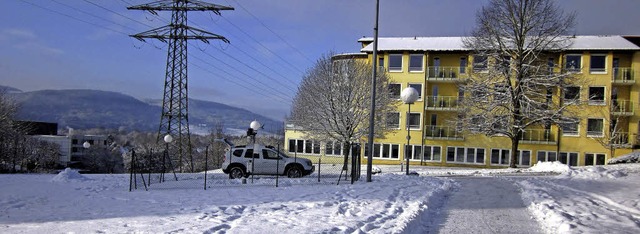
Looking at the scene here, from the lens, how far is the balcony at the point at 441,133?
144 ft

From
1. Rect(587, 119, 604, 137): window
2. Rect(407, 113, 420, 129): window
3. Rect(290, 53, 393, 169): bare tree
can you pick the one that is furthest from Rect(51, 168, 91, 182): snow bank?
Rect(587, 119, 604, 137): window

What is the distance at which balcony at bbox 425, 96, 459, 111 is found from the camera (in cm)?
4432

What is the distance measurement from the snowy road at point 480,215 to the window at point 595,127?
32.2 meters

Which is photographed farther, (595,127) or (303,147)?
(303,147)

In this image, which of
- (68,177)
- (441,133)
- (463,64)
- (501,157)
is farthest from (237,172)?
(463,64)

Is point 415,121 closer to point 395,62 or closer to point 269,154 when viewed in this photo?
point 395,62

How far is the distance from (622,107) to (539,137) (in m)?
6.97

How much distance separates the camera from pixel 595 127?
41688mm

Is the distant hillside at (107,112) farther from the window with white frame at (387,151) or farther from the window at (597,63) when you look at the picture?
the window at (597,63)

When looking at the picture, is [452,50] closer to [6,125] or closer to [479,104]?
[479,104]

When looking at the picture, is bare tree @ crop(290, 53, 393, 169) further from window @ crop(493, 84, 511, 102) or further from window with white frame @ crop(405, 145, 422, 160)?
window with white frame @ crop(405, 145, 422, 160)

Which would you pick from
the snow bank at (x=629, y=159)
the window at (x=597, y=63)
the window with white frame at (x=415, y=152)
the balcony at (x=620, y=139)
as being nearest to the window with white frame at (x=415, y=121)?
the window with white frame at (x=415, y=152)

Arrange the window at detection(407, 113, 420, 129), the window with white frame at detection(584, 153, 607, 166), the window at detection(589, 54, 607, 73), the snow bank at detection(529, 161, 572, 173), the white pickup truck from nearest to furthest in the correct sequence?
the white pickup truck < the snow bank at detection(529, 161, 572, 173) < the window with white frame at detection(584, 153, 607, 166) < the window at detection(589, 54, 607, 73) < the window at detection(407, 113, 420, 129)

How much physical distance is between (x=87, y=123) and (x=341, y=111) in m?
152
